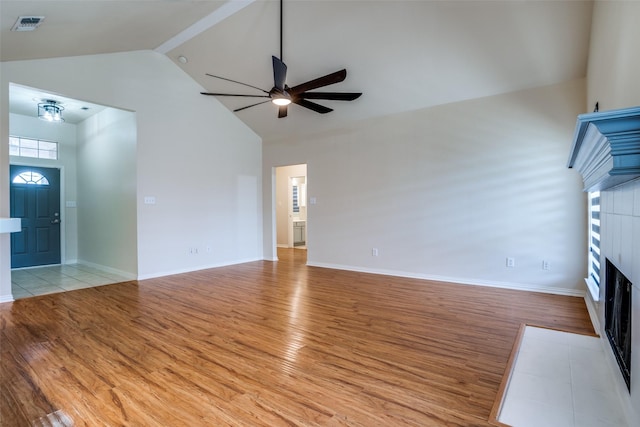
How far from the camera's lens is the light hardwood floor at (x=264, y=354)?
1.81m

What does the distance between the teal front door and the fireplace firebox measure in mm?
8519

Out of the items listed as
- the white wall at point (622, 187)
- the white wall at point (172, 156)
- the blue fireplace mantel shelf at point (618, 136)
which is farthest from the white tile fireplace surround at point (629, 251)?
the white wall at point (172, 156)

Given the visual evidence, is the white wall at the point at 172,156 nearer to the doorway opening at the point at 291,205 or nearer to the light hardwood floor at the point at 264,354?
the light hardwood floor at the point at 264,354

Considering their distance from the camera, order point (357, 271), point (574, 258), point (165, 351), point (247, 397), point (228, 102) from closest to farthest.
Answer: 1. point (247, 397)
2. point (165, 351)
3. point (574, 258)
4. point (357, 271)
5. point (228, 102)

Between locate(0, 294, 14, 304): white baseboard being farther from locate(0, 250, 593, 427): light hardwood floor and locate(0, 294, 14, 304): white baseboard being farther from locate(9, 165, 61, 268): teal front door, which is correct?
locate(9, 165, 61, 268): teal front door

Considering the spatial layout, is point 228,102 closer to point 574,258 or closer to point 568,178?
point 568,178

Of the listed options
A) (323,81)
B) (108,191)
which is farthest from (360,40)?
(108,191)

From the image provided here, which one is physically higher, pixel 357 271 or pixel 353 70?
pixel 353 70

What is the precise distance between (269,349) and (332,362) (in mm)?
548

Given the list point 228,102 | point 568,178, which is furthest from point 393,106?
point 228,102

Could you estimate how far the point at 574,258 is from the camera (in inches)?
160

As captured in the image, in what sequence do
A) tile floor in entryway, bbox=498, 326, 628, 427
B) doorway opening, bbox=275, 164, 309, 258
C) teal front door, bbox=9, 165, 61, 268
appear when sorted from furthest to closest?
doorway opening, bbox=275, 164, 309, 258 < teal front door, bbox=9, 165, 61, 268 < tile floor in entryway, bbox=498, 326, 628, 427

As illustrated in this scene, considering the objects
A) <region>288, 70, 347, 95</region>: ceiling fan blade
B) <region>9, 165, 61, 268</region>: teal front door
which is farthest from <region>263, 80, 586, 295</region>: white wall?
<region>9, 165, 61, 268</region>: teal front door

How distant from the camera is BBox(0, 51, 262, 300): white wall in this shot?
435cm
